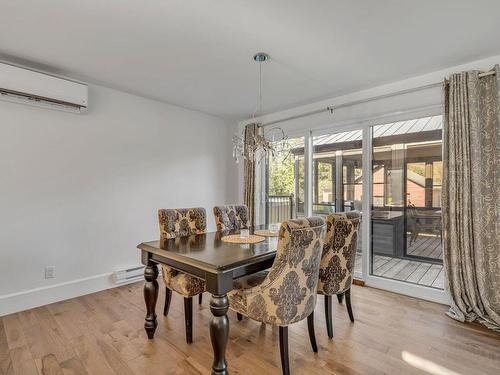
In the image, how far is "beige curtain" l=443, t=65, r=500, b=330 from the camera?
2.51 meters

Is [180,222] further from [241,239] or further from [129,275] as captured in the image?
[129,275]

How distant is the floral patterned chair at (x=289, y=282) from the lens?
1.67 metres

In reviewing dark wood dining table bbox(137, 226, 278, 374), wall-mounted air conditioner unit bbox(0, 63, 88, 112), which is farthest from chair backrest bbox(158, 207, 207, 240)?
wall-mounted air conditioner unit bbox(0, 63, 88, 112)

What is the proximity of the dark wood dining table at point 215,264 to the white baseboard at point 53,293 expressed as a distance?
1.44 meters

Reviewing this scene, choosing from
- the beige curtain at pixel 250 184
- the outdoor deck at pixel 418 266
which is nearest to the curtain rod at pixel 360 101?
the beige curtain at pixel 250 184

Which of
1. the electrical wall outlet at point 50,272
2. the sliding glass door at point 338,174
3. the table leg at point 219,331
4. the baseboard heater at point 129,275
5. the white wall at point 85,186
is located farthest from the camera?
the sliding glass door at point 338,174

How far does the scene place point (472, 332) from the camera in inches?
92.6

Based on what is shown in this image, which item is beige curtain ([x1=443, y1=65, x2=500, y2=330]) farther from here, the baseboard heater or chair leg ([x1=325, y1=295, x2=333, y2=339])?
the baseboard heater

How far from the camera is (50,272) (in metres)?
2.97

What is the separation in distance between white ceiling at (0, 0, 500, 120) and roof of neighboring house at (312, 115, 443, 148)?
1.75 feet

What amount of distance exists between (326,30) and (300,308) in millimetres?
2086

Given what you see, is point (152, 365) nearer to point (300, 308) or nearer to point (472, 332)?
A: point (300, 308)

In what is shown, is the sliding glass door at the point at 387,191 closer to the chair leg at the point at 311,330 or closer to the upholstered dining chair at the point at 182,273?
the upholstered dining chair at the point at 182,273

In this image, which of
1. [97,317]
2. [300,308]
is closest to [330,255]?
[300,308]
